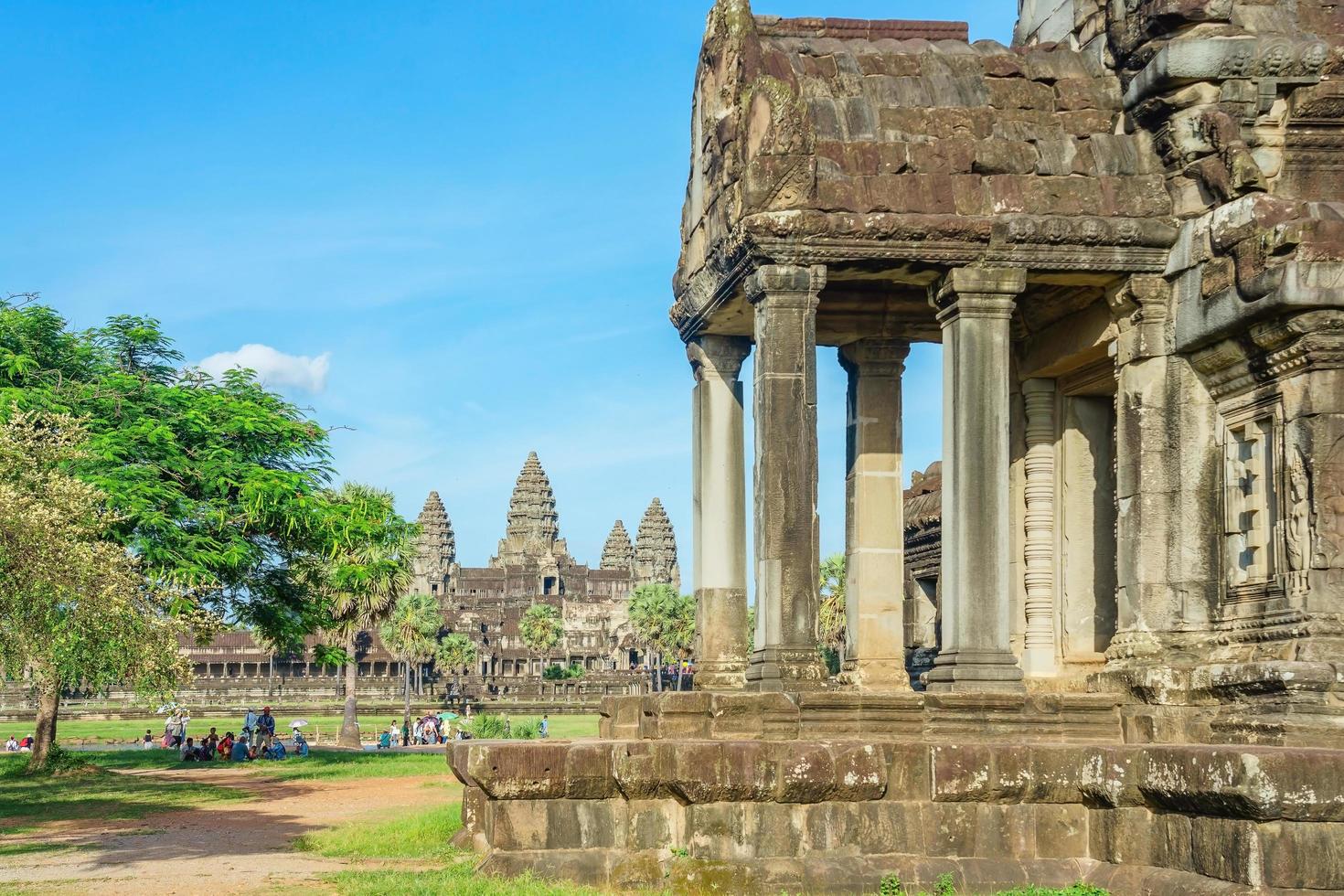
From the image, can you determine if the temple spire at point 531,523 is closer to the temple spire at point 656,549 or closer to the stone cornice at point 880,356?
the temple spire at point 656,549

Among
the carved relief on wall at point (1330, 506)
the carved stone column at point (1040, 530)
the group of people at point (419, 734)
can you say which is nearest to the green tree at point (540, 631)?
the group of people at point (419, 734)

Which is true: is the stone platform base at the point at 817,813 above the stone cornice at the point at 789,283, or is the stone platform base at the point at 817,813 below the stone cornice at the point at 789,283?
below

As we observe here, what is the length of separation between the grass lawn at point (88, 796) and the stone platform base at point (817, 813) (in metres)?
8.44

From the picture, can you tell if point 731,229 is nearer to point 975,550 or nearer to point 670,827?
point 975,550

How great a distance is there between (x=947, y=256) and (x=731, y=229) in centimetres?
182

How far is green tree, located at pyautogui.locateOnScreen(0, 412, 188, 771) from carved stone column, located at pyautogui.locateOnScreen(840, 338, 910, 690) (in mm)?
7768

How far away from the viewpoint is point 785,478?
521 inches

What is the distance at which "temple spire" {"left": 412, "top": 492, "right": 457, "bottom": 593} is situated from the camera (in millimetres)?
144625

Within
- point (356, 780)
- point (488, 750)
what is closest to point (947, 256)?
point (488, 750)

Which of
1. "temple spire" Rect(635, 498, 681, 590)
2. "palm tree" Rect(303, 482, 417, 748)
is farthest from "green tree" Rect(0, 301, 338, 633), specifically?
"temple spire" Rect(635, 498, 681, 590)

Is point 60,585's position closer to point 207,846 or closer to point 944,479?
point 207,846

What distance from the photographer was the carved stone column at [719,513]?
50.6 feet

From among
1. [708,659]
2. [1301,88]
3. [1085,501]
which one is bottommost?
[708,659]

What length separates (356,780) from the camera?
27.0 m
